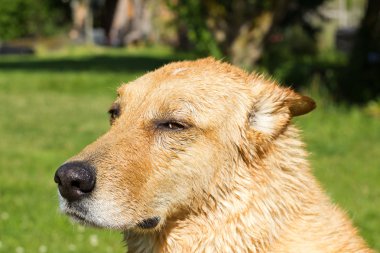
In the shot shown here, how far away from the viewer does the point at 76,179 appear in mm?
3625

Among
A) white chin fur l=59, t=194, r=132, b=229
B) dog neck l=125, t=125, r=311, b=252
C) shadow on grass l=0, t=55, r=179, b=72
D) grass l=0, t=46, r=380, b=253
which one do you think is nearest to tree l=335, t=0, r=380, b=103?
grass l=0, t=46, r=380, b=253

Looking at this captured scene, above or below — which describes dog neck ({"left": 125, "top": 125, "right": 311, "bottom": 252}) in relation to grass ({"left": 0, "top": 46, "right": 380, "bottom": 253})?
above

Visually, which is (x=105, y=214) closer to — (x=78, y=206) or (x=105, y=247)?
(x=78, y=206)

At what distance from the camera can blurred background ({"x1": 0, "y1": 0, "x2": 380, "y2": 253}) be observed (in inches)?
312

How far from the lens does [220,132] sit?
4.09m

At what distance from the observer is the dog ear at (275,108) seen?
4137mm

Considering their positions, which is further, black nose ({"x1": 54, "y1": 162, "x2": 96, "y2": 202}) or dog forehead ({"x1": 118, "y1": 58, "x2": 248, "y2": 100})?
dog forehead ({"x1": 118, "y1": 58, "x2": 248, "y2": 100})

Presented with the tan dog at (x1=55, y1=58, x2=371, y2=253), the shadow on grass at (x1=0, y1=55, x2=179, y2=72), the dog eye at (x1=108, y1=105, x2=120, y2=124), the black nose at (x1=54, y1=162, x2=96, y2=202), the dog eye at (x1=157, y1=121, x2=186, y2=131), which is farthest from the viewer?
the shadow on grass at (x1=0, y1=55, x2=179, y2=72)

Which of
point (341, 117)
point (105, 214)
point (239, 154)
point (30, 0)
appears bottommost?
point (30, 0)

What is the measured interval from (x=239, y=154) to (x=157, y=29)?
4737cm

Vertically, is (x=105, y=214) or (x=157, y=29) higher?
(x=105, y=214)

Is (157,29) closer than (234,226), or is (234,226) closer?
(234,226)

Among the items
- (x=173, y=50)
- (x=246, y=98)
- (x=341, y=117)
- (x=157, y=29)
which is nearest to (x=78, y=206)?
(x=246, y=98)

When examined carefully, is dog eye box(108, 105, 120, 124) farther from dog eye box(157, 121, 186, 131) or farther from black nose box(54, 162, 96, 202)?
black nose box(54, 162, 96, 202)
